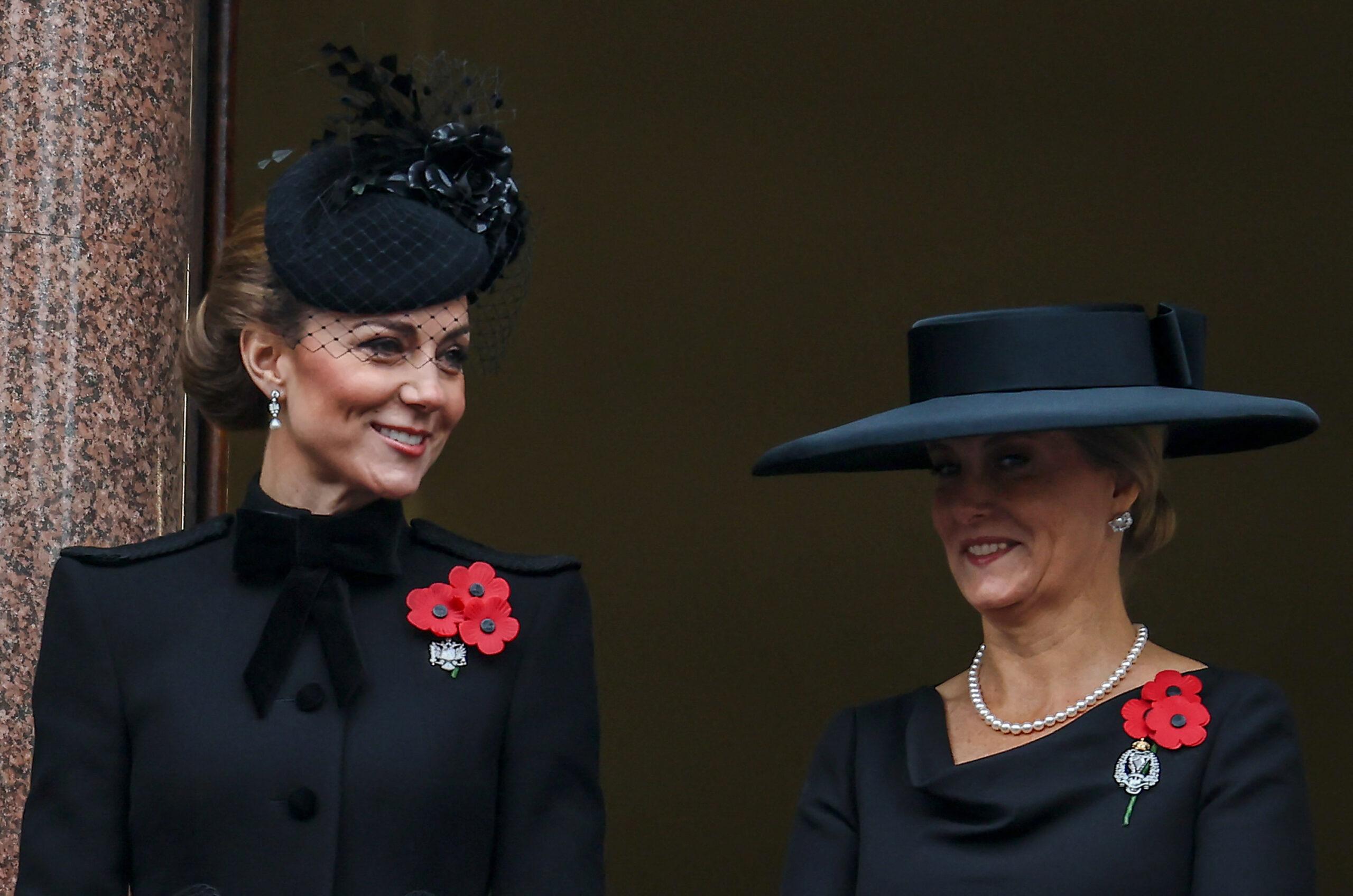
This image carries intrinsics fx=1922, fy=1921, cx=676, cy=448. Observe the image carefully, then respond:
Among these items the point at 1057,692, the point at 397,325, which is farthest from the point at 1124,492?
the point at 397,325

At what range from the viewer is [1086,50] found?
24.6 feet

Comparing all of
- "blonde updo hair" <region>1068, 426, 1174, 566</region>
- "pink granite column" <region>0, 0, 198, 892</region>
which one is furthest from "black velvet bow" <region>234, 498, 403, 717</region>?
"blonde updo hair" <region>1068, 426, 1174, 566</region>

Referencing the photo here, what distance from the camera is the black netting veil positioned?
2676 mm

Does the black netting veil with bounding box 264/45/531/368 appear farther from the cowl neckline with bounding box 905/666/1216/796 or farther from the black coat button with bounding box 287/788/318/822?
the cowl neckline with bounding box 905/666/1216/796

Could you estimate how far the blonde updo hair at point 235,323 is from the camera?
273cm

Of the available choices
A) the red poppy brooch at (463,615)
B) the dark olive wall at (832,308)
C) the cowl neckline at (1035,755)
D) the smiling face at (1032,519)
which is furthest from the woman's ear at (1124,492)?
the dark olive wall at (832,308)

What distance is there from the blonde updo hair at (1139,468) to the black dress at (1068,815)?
0.79 ft

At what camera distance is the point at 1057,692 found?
2.85m

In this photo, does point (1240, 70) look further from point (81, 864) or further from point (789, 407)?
point (81, 864)

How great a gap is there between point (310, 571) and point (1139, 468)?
1226mm

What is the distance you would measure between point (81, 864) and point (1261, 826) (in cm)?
159

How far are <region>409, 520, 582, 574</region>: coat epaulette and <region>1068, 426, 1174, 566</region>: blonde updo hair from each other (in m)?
0.78

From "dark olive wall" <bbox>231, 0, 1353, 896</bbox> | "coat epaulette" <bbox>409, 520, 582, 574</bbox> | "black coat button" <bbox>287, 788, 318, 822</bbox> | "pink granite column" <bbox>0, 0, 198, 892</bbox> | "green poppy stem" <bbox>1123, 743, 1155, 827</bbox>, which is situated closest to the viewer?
"black coat button" <bbox>287, 788, 318, 822</bbox>

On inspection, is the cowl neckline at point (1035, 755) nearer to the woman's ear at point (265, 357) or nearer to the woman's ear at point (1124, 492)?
the woman's ear at point (1124, 492)
